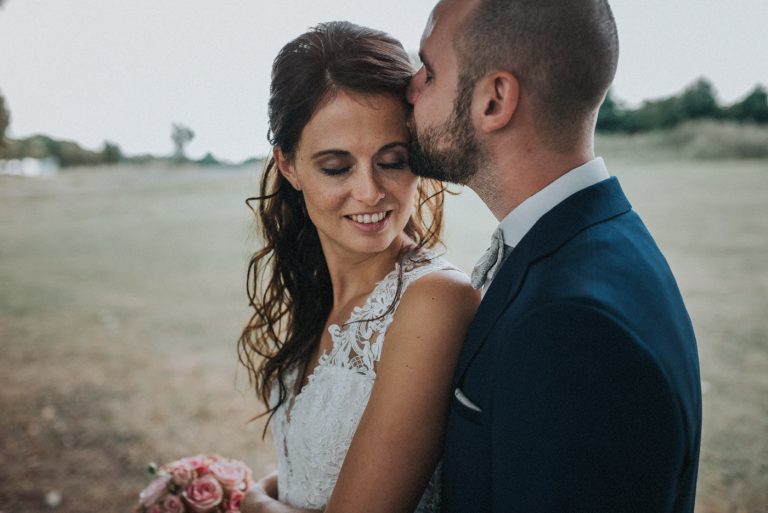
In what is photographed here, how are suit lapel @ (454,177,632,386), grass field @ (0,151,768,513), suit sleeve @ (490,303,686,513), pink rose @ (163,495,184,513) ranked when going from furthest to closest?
grass field @ (0,151,768,513), pink rose @ (163,495,184,513), suit lapel @ (454,177,632,386), suit sleeve @ (490,303,686,513)

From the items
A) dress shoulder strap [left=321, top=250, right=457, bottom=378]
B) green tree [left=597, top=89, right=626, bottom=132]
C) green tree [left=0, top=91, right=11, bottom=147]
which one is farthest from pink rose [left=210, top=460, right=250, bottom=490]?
green tree [left=0, top=91, right=11, bottom=147]

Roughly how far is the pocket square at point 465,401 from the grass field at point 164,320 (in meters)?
1.39

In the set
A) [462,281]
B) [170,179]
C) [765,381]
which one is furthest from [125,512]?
[170,179]

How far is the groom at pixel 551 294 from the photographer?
0.97m

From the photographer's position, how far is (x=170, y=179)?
37.8 ft

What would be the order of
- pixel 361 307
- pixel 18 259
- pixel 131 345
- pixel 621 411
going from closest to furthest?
pixel 621 411 < pixel 361 307 < pixel 131 345 < pixel 18 259

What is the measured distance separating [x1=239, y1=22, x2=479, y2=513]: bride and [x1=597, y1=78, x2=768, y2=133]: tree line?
11.9ft

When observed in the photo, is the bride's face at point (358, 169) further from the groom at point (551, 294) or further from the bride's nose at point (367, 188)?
the groom at point (551, 294)

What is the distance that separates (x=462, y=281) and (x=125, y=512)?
3401 millimetres

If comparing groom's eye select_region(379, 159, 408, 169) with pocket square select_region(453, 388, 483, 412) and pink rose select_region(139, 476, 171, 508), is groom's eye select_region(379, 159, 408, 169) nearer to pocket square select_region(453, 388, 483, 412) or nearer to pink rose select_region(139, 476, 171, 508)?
pocket square select_region(453, 388, 483, 412)

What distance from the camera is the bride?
4.75 feet

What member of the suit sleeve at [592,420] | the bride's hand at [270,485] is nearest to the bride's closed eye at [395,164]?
the suit sleeve at [592,420]

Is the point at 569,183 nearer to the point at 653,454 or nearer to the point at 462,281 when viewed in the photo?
the point at 462,281

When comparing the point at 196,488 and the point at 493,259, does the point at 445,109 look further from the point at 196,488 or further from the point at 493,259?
the point at 196,488
